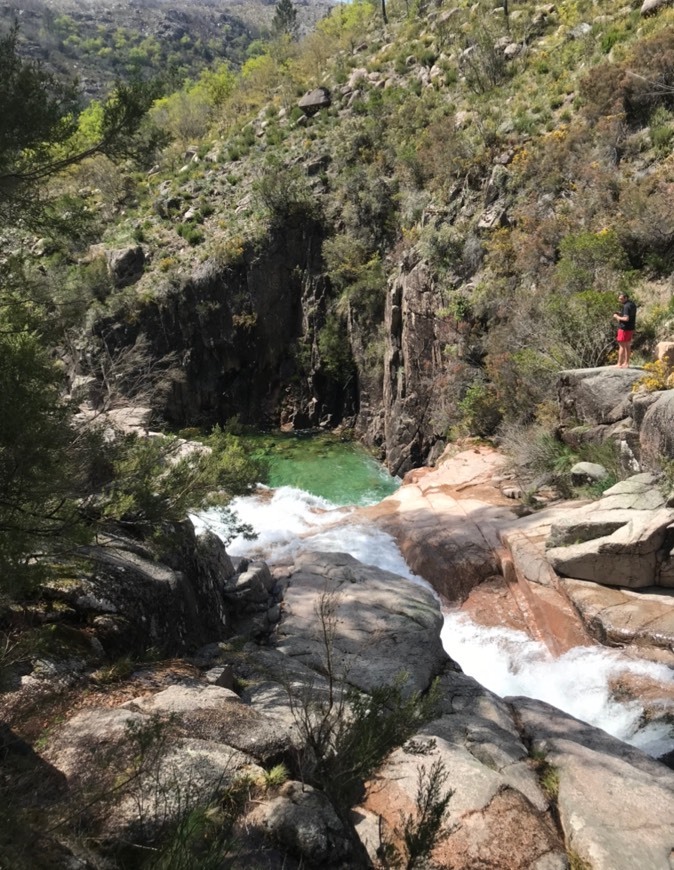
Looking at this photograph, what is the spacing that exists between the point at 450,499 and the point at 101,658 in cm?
839

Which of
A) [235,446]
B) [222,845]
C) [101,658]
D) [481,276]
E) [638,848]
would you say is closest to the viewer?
[222,845]

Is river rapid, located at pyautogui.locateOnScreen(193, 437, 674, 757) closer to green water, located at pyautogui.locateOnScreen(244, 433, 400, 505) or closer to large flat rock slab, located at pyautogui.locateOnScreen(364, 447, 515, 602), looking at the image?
green water, located at pyautogui.locateOnScreen(244, 433, 400, 505)

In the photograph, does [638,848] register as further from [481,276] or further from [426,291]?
[426,291]

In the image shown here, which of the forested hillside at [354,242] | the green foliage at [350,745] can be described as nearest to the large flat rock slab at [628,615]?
the forested hillside at [354,242]

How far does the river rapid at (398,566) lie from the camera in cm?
645

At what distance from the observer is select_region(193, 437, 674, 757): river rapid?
6.45 metres

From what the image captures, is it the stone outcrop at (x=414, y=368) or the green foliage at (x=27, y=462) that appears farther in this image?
the stone outcrop at (x=414, y=368)

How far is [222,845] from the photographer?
8.61 ft

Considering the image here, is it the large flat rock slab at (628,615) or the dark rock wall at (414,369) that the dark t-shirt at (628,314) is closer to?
the large flat rock slab at (628,615)

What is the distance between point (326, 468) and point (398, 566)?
921 cm

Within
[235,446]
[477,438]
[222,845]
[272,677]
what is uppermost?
[235,446]

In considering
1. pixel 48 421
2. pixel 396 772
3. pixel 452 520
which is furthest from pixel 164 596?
pixel 452 520

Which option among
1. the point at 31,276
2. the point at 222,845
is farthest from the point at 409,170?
the point at 222,845

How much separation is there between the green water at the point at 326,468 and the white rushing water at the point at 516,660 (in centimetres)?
426
